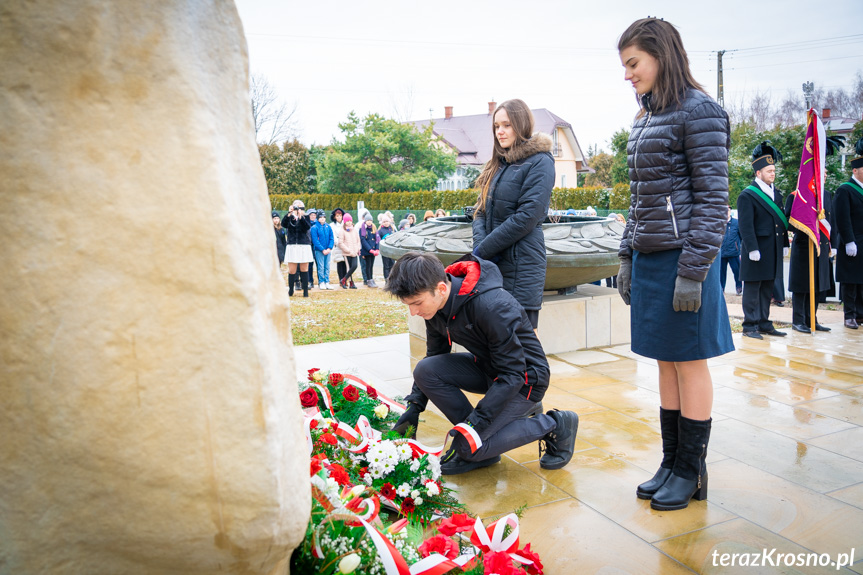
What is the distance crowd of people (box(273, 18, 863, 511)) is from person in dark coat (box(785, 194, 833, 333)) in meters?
4.09

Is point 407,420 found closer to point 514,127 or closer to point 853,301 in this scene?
point 514,127

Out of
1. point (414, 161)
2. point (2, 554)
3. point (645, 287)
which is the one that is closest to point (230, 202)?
point (2, 554)

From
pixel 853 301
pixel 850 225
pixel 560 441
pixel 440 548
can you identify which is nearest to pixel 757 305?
pixel 853 301

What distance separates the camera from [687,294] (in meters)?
2.43

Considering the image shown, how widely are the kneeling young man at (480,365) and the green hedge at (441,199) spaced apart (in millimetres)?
17953

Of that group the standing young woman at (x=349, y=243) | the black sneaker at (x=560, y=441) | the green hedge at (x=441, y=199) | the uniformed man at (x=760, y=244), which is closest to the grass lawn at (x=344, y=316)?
the standing young woman at (x=349, y=243)

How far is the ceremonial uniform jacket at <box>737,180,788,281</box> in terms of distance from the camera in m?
6.12

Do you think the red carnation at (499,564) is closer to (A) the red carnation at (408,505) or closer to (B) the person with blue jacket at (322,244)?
(A) the red carnation at (408,505)

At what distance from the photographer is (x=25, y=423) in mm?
1173

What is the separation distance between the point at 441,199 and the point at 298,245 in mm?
16613

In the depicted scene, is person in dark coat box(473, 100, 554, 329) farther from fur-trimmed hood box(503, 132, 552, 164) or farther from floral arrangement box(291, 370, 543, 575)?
floral arrangement box(291, 370, 543, 575)

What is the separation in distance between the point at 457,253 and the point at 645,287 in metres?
2.23

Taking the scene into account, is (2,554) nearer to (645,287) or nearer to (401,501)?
(401,501)

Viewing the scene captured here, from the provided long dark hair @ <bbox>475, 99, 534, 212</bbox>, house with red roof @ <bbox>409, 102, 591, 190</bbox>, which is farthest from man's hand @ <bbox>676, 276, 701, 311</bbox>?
house with red roof @ <bbox>409, 102, 591, 190</bbox>
